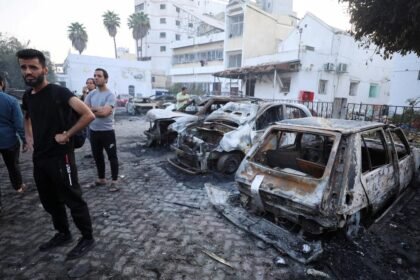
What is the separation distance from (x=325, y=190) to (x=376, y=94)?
22247 mm

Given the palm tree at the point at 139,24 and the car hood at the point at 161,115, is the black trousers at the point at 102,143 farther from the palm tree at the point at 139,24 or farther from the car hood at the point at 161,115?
the palm tree at the point at 139,24

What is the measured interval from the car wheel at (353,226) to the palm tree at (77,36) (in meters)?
45.6

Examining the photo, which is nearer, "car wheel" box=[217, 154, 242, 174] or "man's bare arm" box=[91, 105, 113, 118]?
"man's bare arm" box=[91, 105, 113, 118]

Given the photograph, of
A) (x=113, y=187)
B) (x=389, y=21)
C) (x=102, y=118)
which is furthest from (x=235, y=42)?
(x=113, y=187)

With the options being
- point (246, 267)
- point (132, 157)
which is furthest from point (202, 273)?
point (132, 157)

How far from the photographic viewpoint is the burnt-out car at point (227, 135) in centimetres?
544

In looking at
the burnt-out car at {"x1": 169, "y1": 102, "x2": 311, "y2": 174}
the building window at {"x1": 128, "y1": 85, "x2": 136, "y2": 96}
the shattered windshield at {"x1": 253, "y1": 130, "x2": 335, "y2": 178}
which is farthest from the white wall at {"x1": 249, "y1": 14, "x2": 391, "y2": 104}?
the building window at {"x1": 128, "y1": 85, "x2": 136, "y2": 96}

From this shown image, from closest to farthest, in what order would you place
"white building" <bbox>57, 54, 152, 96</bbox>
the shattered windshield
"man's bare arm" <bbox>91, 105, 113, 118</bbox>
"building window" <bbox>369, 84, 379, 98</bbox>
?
the shattered windshield → "man's bare arm" <bbox>91, 105, 113, 118</bbox> → "building window" <bbox>369, 84, 379, 98</bbox> → "white building" <bbox>57, 54, 152, 96</bbox>

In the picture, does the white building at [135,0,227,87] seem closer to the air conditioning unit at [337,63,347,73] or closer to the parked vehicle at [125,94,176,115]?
the parked vehicle at [125,94,176,115]

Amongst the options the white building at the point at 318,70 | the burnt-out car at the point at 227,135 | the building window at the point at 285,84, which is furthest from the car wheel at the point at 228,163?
the building window at the point at 285,84

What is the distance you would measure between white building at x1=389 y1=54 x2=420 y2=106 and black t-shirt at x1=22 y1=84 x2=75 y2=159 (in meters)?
14.5

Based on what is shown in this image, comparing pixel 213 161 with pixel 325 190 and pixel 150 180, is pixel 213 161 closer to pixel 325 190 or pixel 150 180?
pixel 150 180

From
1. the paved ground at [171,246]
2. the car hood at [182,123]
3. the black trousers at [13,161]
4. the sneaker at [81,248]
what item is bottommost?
the paved ground at [171,246]

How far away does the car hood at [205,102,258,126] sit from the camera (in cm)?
565
